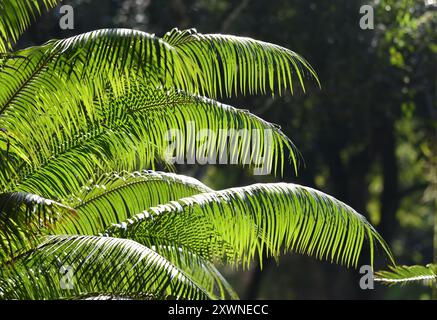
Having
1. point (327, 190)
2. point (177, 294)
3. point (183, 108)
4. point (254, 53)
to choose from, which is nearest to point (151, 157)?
point (183, 108)

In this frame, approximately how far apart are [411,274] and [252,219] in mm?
1388

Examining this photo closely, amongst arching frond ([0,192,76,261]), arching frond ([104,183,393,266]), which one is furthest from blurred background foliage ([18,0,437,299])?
arching frond ([0,192,76,261])

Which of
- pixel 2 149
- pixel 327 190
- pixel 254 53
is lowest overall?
pixel 327 190

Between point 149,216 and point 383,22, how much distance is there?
1014 centimetres

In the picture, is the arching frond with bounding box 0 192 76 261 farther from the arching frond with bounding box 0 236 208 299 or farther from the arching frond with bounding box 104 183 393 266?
the arching frond with bounding box 104 183 393 266

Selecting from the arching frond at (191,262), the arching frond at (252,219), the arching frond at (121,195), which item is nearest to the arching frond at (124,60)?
the arching frond at (252,219)

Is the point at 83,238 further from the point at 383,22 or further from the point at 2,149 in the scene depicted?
the point at 383,22

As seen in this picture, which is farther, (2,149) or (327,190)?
(327,190)

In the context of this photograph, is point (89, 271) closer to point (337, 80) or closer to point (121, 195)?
point (121, 195)

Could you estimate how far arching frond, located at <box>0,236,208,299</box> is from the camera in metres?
5.46

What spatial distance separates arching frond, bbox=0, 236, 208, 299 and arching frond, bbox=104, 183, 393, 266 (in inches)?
20.8

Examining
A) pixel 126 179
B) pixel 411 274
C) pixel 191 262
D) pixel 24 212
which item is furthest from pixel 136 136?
pixel 411 274

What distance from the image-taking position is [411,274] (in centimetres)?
652
